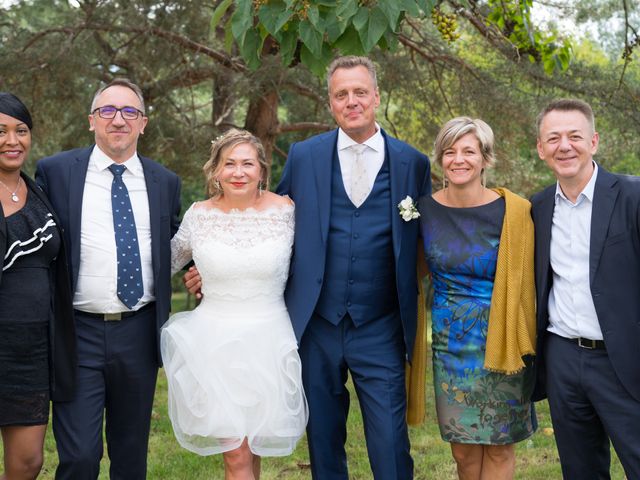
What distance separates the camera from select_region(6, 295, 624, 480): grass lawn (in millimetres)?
5766

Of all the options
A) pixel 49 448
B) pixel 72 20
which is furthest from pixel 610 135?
pixel 49 448

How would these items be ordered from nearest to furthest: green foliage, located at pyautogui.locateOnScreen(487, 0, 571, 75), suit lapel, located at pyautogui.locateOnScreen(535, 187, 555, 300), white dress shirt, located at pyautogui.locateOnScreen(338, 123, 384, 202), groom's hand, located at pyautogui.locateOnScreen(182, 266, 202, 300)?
suit lapel, located at pyautogui.locateOnScreen(535, 187, 555, 300) < white dress shirt, located at pyautogui.locateOnScreen(338, 123, 384, 202) < groom's hand, located at pyautogui.locateOnScreen(182, 266, 202, 300) < green foliage, located at pyautogui.locateOnScreen(487, 0, 571, 75)

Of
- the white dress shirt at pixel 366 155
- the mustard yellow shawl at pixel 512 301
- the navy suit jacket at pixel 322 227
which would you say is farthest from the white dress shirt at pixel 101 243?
the mustard yellow shawl at pixel 512 301

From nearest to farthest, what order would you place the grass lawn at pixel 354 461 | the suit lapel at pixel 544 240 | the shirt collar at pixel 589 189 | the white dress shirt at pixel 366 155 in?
the shirt collar at pixel 589 189 → the suit lapel at pixel 544 240 → the white dress shirt at pixel 366 155 → the grass lawn at pixel 354 461

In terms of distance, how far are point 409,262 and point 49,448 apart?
3564 mm

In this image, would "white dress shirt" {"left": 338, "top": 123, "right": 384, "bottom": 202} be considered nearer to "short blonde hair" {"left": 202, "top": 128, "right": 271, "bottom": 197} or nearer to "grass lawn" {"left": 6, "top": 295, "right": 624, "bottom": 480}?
"short blonde hair" {"left": 202, "top": 128, "right": 271, "bottom": 197}

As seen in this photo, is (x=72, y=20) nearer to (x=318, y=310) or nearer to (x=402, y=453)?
(x=318, y=310)

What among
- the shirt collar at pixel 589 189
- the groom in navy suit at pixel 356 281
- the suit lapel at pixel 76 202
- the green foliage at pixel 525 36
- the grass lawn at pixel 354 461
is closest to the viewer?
the shirt collar at pixel 589 189

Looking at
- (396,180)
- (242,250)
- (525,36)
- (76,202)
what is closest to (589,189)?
(396,180)

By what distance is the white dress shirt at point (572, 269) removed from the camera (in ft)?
12.6

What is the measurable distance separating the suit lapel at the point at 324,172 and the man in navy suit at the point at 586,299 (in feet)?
3.40

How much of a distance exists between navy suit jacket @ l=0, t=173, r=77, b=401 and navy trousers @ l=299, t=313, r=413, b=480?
1.15 metres

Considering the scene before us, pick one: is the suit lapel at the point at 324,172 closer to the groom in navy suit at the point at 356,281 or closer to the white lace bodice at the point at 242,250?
the groom in navy suit at the point at 356,281

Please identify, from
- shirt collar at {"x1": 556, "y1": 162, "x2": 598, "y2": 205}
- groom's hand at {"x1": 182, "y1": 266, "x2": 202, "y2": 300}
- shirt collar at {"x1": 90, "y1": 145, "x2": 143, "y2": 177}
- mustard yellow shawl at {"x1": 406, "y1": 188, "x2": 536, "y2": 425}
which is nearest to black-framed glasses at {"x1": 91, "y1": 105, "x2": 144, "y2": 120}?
shirt collar at {"x1": 90, "y1": 145, "x2": 143, "y2": 177}
